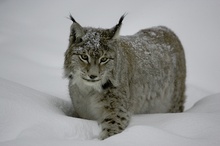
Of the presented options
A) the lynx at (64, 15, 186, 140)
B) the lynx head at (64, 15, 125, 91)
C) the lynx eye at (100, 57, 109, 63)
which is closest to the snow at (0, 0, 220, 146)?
the lynx at (64, 15, 186, 140)

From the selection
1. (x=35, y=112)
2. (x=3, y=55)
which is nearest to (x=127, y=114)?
(x=35, y=112)

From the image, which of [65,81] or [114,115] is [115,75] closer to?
[114,115]

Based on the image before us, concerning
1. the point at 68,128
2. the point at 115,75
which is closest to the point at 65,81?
the point at 115,75

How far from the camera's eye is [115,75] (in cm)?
499

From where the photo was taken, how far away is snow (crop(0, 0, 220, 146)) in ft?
11.9

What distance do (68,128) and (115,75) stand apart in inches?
51.5

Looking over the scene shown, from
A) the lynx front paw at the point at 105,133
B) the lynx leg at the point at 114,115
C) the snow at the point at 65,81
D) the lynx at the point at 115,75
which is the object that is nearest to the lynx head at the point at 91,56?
the lynx at the point at 115,75

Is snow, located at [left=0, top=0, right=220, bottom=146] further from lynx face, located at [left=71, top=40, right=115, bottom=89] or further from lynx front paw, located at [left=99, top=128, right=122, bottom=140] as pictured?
lynx face, located at [left=71, top=40, right=115, bottom=89]

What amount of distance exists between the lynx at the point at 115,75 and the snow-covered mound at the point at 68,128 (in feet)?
1.39

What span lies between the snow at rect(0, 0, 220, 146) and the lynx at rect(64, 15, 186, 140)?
0.92 feet

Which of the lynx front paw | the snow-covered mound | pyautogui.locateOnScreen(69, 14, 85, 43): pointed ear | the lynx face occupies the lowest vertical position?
the lynx front paw

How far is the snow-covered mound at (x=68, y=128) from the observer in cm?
346

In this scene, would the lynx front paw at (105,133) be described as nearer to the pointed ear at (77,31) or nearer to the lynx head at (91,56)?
the lynx head at (91,56)

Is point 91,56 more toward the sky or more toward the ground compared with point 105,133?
more toward the sky
